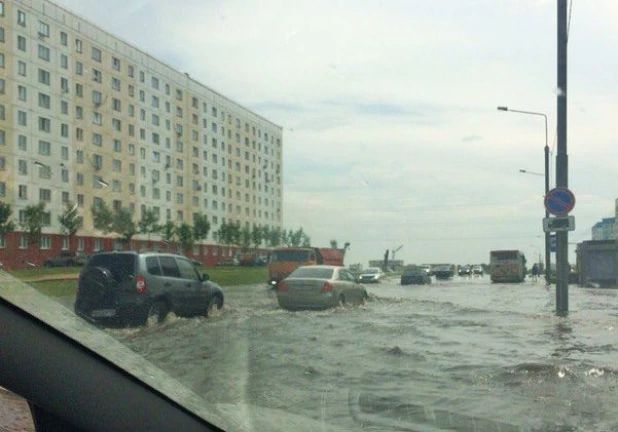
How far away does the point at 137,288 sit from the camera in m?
6.09

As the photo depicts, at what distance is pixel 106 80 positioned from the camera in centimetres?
457

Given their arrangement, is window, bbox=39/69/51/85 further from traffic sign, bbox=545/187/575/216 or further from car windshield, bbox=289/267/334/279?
car windshield, bbox=289/267/334/279

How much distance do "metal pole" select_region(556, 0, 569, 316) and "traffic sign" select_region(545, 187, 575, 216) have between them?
50 centimetres

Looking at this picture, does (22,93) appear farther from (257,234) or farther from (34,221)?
(257,234)

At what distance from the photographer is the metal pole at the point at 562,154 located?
54.8 ft

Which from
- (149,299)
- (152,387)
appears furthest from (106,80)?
(149,299)

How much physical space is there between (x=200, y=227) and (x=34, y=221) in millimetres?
3179

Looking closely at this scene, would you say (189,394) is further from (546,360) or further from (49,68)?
(546,360)

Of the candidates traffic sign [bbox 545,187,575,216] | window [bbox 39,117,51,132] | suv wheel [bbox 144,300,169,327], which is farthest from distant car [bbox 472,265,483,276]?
window [bbox 39,117,51,132]

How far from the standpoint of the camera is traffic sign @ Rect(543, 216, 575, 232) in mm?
16328

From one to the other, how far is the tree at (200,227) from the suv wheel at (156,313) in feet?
3.08

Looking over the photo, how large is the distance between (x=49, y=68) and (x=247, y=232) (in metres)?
3.83

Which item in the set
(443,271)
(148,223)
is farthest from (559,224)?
(443,271)

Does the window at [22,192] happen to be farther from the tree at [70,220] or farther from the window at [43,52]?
the window at [43,52]
